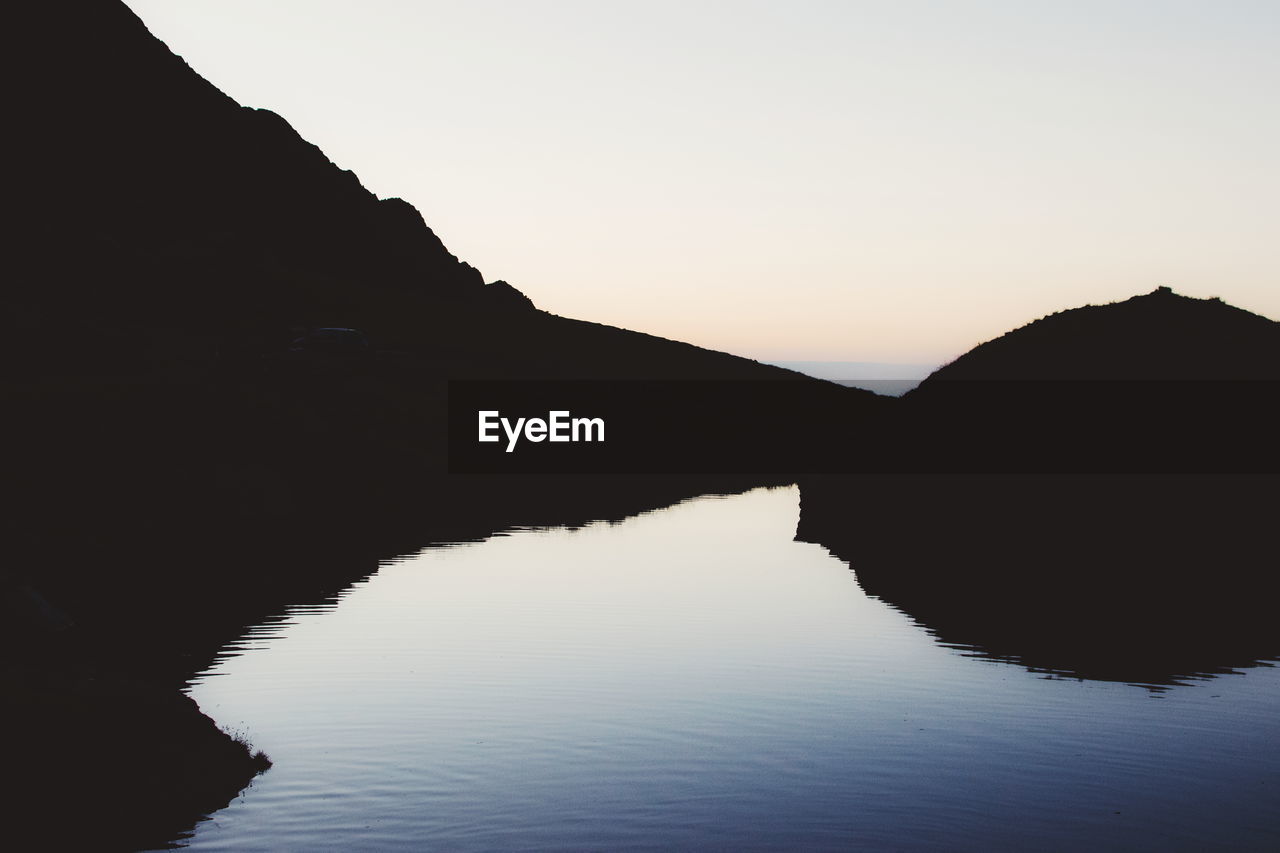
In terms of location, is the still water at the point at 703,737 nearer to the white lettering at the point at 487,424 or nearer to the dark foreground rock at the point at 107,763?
the dark foreground rock at the point at 107,763

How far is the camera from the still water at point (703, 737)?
84.2 feet

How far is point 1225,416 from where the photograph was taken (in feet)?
281

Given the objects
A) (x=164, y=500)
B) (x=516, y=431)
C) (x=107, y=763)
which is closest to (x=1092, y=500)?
(x=164, y=500)

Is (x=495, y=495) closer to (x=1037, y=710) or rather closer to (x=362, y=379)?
(x=362, y=379)

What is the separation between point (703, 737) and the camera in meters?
34.0

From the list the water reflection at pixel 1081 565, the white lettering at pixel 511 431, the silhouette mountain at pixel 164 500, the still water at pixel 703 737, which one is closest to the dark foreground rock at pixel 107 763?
the silhouette mountain at pixel 164 500

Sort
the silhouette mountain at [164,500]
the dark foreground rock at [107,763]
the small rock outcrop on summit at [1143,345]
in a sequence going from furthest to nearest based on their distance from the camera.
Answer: the small rock outcrop on summit at [1143,345], the silhouette mountain at [164,500], the dark foreground rock at [107,763]

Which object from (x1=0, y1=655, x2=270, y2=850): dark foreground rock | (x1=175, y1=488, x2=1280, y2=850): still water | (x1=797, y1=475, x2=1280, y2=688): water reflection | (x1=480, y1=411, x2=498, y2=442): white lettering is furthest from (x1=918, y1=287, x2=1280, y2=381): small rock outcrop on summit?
(x1=480, y1=411, x2=498, y2=442): white lettering

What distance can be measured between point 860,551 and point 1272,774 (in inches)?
Answer: 2147

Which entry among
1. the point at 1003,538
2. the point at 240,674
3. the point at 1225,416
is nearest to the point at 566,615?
the point at 240,674

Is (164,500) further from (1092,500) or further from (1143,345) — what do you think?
(1143,345)

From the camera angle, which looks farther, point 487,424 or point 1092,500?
point 487,424

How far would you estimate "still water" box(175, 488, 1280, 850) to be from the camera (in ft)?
84.2

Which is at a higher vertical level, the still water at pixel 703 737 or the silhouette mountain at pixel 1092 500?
the silhouette mountain at pixel 1092 500
